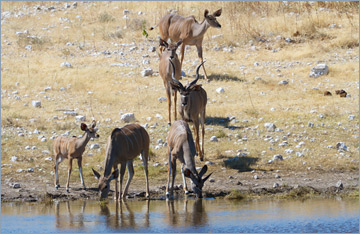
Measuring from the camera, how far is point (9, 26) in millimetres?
25000

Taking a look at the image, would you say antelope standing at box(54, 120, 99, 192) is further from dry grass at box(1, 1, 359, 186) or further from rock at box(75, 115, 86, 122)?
rock at box(75, 115, 86, 122)

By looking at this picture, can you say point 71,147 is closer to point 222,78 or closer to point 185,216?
point 185,216

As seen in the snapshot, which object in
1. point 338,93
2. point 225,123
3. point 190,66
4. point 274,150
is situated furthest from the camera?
point 190,66

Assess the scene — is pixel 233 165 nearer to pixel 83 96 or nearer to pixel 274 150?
pixel 274 150

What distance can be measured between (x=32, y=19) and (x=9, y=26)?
134 cm

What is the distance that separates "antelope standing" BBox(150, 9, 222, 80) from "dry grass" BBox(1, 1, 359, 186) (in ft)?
3.10

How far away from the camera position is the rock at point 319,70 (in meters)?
18.5

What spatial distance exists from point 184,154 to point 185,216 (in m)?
1.43

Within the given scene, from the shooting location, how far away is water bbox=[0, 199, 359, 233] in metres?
8.97

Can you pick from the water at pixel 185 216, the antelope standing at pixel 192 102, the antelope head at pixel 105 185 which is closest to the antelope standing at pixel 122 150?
the antelope head at pixel 105 185

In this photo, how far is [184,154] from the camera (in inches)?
429

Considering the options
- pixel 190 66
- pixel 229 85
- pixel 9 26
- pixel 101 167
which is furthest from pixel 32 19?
pixel 101 167

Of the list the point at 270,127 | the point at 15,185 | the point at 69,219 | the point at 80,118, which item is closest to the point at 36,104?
the point at 80,118

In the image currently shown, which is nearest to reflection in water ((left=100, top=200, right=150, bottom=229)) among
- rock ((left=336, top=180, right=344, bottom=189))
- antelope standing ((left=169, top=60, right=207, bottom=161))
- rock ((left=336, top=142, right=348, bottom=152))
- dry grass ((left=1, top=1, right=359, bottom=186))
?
dry grass ((left=1, top=1, right=359, bottom=186))
